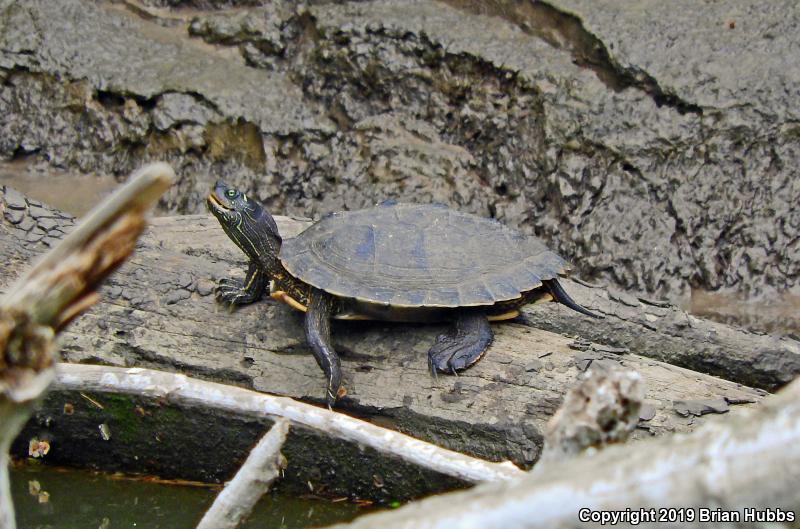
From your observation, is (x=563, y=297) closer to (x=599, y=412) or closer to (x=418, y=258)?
(x=418, y=258)

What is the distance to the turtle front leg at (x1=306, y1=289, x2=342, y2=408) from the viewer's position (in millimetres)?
3783

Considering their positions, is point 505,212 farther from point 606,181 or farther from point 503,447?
point 503,447

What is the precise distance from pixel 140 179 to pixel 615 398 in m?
1.14

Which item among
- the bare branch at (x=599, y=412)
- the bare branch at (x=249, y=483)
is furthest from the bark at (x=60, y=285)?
the bare branch at (x=599, y=412)

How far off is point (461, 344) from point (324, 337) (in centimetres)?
60

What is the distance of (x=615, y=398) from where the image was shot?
203 centimetres

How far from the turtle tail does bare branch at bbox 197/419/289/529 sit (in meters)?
1.90

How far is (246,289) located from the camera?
425cm

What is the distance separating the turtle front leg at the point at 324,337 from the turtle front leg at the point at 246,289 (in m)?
0.37

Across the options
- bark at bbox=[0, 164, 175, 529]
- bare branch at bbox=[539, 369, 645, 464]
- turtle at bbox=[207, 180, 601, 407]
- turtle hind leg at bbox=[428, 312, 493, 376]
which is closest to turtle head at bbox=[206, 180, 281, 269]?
turtle at bbox=[207, 180, 601, 407]

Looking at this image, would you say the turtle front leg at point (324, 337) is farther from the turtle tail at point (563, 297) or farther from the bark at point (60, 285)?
the bark at point (60, 285)

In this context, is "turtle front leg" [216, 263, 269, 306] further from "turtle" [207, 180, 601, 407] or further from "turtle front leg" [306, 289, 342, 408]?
"turtle front leg" [306, 289, 342, 408]

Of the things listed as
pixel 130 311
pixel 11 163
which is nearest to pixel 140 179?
pixel 130 311

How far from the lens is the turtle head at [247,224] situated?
4047 millimetres
